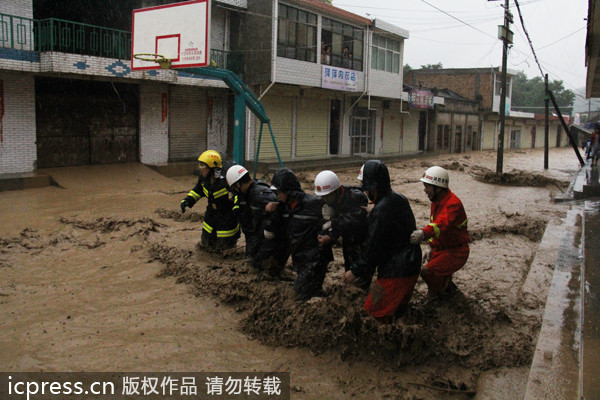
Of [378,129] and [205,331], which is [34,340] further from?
[378,129]

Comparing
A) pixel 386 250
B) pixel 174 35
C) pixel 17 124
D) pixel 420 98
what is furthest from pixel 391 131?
pixel 386 250

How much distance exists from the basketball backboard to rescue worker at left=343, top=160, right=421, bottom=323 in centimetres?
808

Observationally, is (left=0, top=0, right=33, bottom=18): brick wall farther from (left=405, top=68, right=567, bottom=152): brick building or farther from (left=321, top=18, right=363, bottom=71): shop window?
(left=405, top=68, right=567, bottom=152): brick building

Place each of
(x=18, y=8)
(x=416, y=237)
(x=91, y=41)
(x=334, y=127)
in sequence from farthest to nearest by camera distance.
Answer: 1. (x=334, y=127)
2. (x=91, y=41)
3. (x=18, y=8)
4. (x=416, y=237)

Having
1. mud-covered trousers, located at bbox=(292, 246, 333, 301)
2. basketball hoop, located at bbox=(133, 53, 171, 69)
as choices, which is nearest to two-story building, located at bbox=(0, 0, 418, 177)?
basketball hoop, located at bbox=(133, 53, 171, 69)

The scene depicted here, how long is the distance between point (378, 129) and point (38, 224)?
20.8 m

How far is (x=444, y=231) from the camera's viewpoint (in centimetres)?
498

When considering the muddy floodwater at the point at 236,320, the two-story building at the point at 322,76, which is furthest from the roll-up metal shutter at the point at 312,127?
the muddy floodwater at the point at 236,320

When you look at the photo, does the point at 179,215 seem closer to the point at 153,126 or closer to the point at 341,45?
the point at 153,126

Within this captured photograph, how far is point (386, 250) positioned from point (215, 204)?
11.0ft

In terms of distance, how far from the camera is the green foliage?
2462 inches

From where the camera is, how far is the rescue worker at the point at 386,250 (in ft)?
14.2

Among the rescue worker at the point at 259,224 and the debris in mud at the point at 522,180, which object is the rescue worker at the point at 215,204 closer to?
the rescue worker at the point at 259,224

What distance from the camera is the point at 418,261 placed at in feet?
14.8
